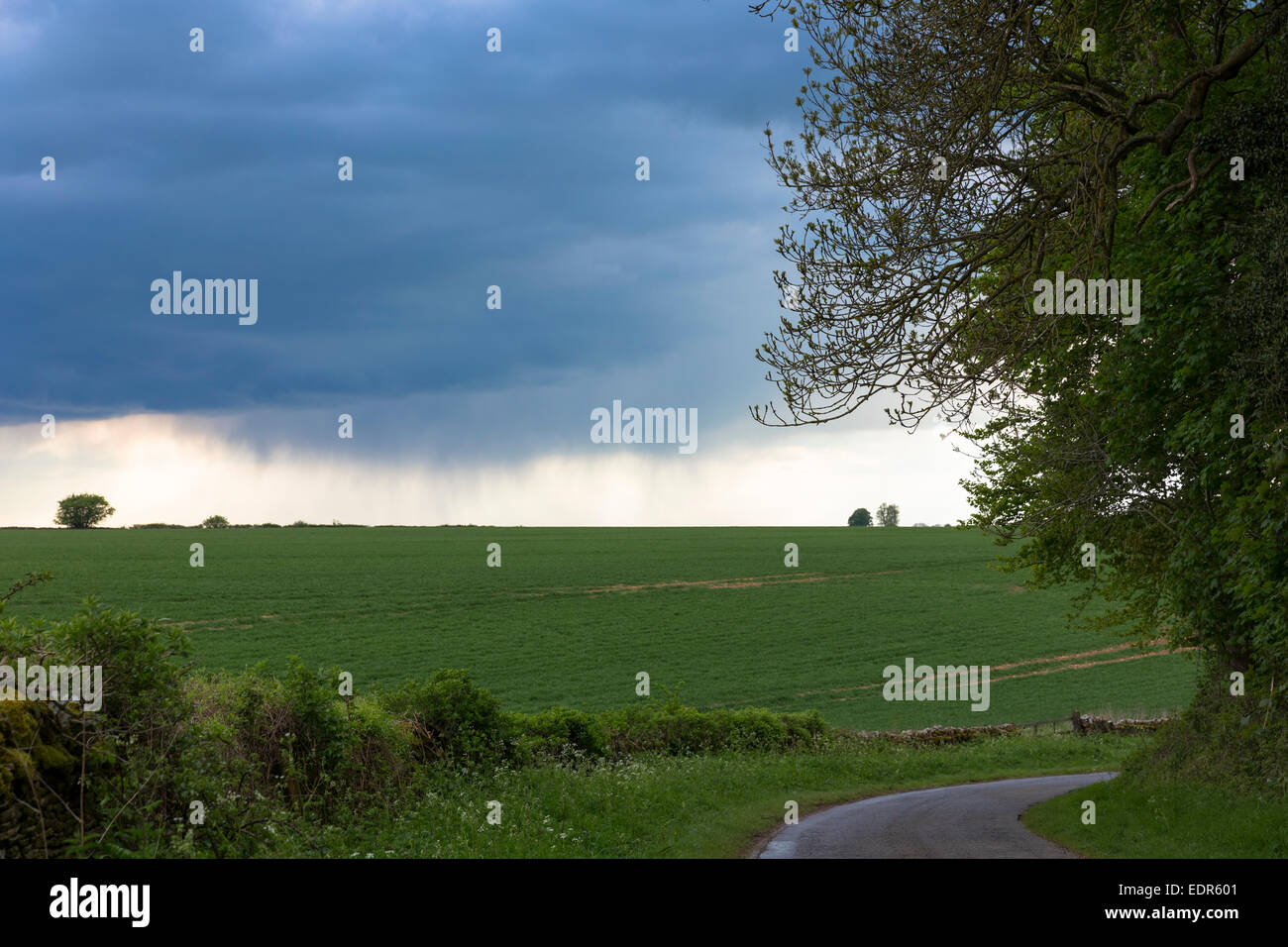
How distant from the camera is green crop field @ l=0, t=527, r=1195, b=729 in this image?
49031 mm

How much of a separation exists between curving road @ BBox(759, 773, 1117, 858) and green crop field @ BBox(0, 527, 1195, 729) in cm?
594

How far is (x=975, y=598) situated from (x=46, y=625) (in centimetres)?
8212

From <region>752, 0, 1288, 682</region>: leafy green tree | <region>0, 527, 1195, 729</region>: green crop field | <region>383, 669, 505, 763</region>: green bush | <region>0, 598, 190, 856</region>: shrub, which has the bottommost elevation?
<region>0, 527, 1195, 729</region>: green crop field

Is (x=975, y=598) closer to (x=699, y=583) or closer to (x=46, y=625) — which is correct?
(x=699, y=583)

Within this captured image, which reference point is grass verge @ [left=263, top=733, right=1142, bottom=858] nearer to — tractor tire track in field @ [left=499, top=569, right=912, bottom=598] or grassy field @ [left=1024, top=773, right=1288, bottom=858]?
grassy field @ [left=1024, top=773, right=1288, bottom=858]

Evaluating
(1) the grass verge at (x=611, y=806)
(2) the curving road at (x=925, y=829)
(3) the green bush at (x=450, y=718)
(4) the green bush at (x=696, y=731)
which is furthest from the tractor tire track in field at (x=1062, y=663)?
(3) the green bush at (x=450, y=718)

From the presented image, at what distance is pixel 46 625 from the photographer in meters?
11.4

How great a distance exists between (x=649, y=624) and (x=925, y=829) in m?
52.1

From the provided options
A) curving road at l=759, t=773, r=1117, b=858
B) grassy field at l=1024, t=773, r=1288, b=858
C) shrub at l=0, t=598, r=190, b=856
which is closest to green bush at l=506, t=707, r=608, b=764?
curving road at l=759, t=773, r=1117, b=858

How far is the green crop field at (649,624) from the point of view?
49.0 metres

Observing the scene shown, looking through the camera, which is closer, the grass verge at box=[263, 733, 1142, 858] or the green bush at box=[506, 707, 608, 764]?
the grass verge at box=[263, 733, 1142, 858]

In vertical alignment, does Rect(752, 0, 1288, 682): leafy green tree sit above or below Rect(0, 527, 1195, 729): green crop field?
above

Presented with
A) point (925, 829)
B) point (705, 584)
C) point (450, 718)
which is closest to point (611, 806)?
point (450, 718)
